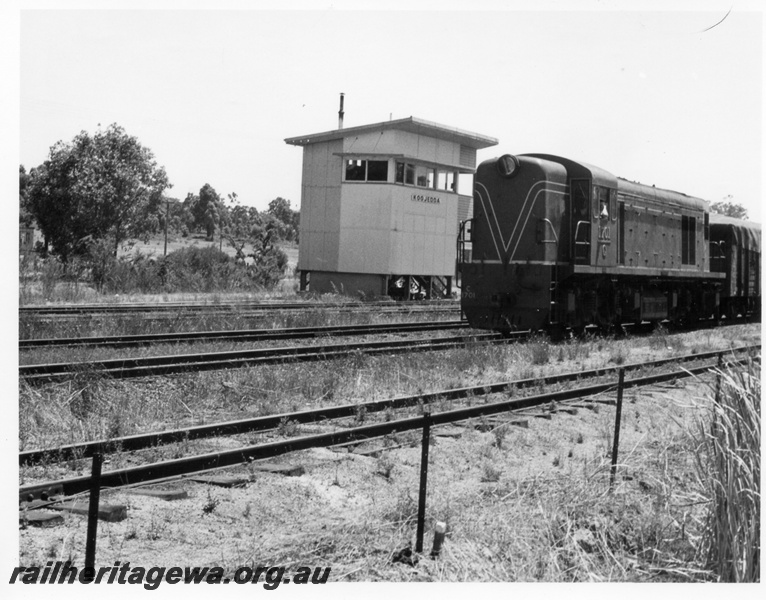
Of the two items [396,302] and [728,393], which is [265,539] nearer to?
[728,393]

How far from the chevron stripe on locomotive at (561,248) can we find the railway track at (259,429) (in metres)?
5.62

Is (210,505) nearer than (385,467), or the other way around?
(210,505)

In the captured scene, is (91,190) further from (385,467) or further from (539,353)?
(385,467)

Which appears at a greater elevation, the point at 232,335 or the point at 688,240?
the point at 688,240

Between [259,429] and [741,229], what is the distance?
62.1 feet

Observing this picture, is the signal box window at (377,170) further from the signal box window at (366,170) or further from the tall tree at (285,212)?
the tall tree at (285,212)

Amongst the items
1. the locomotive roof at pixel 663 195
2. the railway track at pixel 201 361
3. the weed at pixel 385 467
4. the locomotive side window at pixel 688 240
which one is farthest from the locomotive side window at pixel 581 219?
the weed at pixel 385 467

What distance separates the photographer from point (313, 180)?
31531 millimetres

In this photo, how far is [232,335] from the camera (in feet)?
48.4

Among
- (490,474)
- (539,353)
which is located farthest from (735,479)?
(539,353)

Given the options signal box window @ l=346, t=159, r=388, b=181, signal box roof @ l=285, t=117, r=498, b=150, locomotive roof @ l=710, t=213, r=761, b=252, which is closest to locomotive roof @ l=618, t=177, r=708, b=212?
locomotive roof @ l=710, t=213, r=761, b=252

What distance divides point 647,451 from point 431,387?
4042 mm

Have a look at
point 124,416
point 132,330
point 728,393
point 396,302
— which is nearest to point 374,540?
point 728,393

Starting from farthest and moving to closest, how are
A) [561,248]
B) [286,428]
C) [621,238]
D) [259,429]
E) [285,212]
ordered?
[285,212], [621,238], [561,248], [286,428], [259,429]
